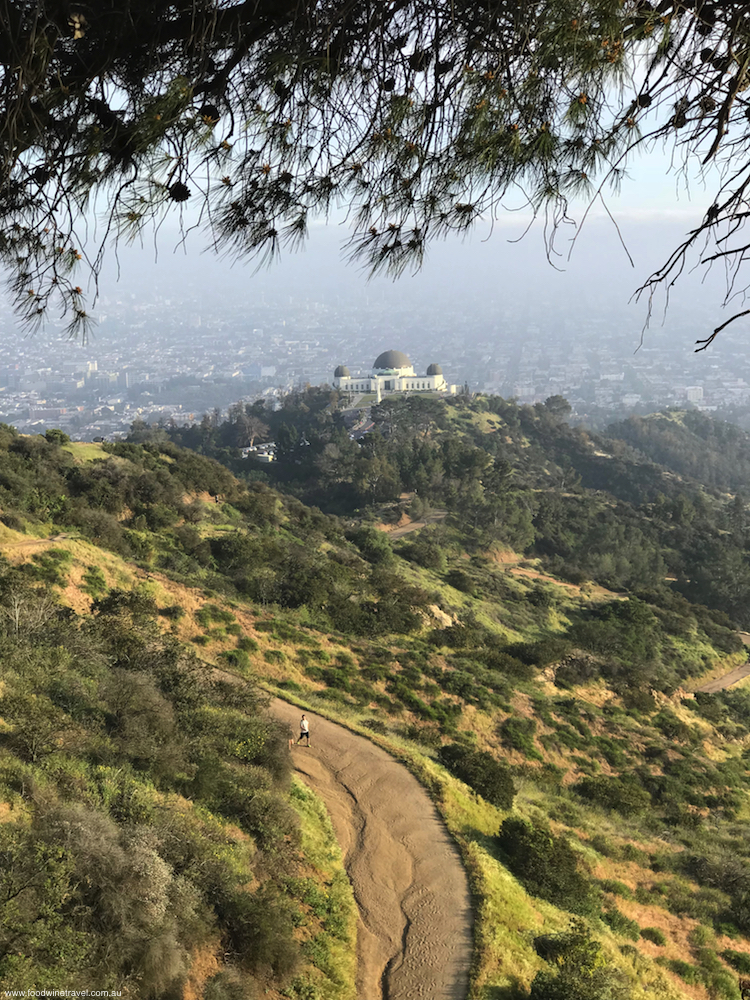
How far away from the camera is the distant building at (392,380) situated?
326ft

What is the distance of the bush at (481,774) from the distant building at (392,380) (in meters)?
84.0

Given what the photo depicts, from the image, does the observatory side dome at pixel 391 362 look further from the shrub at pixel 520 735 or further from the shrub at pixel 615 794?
the shrub at pixel 615 794

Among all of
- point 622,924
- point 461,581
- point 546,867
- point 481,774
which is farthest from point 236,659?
point 461,581

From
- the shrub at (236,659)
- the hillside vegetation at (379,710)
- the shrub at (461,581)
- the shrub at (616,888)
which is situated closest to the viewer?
the hillside vegetation at (379,710)

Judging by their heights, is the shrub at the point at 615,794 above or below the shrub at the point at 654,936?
below

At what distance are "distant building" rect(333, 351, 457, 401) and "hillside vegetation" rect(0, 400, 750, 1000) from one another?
195 ft

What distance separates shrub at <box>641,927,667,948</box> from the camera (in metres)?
9.89

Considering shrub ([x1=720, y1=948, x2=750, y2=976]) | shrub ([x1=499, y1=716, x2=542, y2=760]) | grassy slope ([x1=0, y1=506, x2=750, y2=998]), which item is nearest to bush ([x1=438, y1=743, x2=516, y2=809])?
grassy slope ([x1=0, y1=506, x2=750, y2=998])

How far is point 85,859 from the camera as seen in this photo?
5.77 meters

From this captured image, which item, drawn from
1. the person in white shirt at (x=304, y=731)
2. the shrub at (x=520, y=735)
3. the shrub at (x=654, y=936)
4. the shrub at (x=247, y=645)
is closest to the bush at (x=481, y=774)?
the person in white shirt at (x=304, y=731)

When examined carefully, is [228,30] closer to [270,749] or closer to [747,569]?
[270,749]

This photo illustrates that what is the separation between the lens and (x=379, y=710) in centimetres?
1642

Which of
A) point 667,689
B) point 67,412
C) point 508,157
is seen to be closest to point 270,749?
point 508,157

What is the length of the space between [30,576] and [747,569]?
4684 cm
